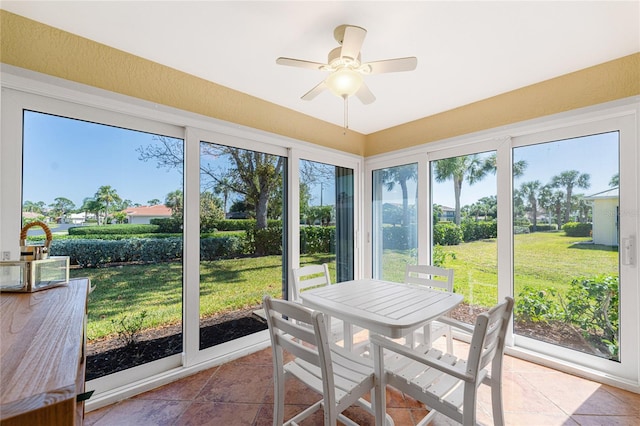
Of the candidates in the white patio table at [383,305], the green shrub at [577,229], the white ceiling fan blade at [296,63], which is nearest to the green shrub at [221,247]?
the white patio table at [383,305]

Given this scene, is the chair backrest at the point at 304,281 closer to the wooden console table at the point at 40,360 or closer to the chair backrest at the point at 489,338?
the chair backrest at the point at 489,338

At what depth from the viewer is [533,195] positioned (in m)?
2.61

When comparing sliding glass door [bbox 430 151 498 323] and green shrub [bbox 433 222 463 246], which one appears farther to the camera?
green shrub [bbox 433 222 463 246]

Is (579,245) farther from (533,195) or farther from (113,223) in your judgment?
(113,223)

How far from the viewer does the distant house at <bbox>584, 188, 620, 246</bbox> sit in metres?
2.21

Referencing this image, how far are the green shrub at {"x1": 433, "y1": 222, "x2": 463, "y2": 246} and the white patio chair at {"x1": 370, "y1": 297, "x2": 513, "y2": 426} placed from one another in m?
1.73

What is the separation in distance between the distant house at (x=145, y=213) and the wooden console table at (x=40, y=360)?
1204mm

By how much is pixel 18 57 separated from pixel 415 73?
2.71m

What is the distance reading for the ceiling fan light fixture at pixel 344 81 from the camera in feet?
5.52

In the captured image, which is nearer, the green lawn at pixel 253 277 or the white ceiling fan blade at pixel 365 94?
the white ceiling fan blade at pixel 365 94

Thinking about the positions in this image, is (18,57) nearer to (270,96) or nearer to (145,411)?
(270,96)

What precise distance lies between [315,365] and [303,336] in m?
0.16

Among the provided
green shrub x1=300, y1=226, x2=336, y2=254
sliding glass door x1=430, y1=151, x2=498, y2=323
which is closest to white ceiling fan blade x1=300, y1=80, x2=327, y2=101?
green shrub x1=300, y1=226, x2=336, y2=254

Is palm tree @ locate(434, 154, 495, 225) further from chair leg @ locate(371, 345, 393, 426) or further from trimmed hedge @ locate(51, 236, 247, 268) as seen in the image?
trimmed hedge @ locate(51, 236, 247, 268)
